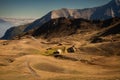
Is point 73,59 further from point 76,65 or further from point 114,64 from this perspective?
point 114,64

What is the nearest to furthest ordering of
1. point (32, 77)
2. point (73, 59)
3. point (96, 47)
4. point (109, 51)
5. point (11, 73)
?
point (32, 77) → point (11, 73) → point (73, 59) → point (109, 51) → point (96, 47)

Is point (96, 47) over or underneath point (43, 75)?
over

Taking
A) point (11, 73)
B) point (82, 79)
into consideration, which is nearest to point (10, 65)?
point (11, 73)

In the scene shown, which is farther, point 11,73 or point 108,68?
Result: point 108,68

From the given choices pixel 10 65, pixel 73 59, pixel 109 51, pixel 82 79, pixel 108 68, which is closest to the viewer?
pixel 82 79

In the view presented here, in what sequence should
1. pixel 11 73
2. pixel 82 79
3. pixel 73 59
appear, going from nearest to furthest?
1. pixel 82 79
2. pixel 11 73
3. pixel 73 59

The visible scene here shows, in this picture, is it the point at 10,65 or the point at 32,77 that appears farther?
the point at 10,65

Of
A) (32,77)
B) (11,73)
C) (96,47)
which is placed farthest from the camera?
(96,47)

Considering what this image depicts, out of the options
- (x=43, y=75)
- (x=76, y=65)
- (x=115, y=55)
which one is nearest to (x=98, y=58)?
(x=115, y=55)

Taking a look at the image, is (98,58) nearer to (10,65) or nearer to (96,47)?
(96,47)
